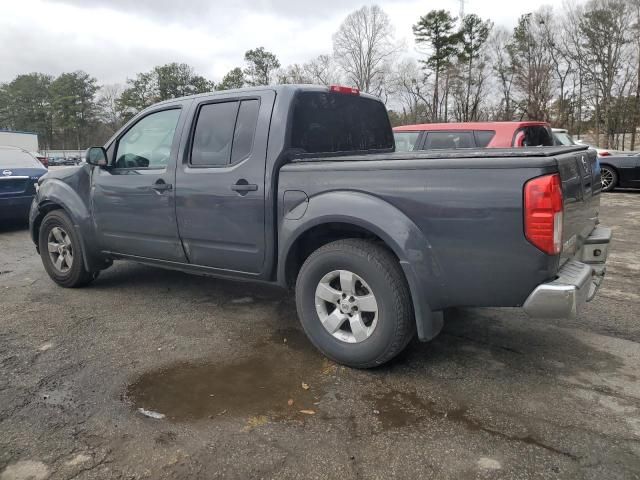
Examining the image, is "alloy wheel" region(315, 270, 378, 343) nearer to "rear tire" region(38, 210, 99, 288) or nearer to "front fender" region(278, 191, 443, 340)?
"front fender" region(278, 191, 443, 340)

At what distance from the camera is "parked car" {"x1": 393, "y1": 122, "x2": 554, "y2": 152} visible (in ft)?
23.4

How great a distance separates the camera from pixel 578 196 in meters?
3.02

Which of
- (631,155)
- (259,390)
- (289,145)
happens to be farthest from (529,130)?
(631,155)

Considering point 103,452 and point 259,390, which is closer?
point 103,452

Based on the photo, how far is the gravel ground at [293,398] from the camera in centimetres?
231

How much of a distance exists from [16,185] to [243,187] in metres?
6.97

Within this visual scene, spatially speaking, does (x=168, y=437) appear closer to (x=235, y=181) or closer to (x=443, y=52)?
(x=235, y=181)

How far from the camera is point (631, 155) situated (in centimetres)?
1310

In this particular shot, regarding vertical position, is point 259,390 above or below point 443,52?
below

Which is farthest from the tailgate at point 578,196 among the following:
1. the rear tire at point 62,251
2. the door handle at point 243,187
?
the rear tire at point 62,251

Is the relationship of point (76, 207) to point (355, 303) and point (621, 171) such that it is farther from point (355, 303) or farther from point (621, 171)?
point (621, 171)

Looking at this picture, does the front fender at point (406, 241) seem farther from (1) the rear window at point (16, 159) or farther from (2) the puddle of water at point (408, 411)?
(1) the rear window at point (16, 159)

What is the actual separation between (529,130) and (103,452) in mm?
7085

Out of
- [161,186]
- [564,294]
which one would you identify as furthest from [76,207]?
[564,294]
